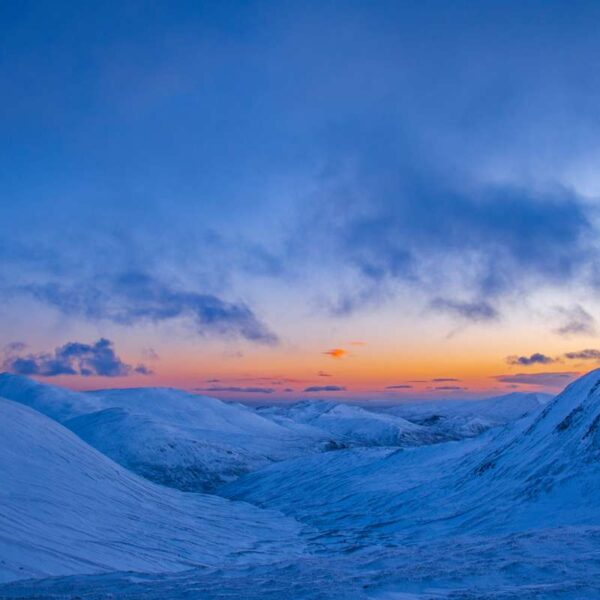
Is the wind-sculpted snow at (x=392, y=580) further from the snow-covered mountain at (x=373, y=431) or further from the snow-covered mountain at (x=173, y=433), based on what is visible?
the snow-covered mountain at (x=373, y=431)

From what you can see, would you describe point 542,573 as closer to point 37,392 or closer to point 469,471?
point 469,471

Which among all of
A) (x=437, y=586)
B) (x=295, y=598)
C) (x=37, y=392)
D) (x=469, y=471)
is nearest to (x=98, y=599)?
(x=295, y=598)

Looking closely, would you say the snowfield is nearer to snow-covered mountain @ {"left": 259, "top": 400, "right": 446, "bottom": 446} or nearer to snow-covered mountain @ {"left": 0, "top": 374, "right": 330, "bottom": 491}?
snow-covered mountain @ {"left": 0, "top": 374, "right": 330, "bottom": 491}

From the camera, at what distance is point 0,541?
18109 mm

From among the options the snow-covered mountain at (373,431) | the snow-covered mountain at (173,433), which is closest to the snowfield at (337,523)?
the snow-covered mountain at (173,433)

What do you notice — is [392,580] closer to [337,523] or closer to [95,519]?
[95,519]

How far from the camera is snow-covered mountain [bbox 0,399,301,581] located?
20.1 meters

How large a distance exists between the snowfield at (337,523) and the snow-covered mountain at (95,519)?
13 cm

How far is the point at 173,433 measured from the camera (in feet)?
274

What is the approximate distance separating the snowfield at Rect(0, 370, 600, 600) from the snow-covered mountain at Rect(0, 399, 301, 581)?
13 cm

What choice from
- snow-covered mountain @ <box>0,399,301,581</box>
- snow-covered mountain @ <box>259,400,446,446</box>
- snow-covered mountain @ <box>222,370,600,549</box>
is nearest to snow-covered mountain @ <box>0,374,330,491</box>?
snow-covered mountain @ <box>259,400,446,446</box>

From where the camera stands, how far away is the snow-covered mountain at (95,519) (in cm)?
2009

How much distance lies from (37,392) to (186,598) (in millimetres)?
128373

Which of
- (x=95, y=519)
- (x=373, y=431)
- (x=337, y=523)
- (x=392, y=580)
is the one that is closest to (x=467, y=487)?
(x=337, y=523)
